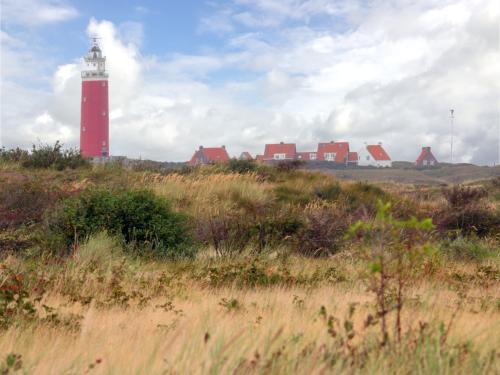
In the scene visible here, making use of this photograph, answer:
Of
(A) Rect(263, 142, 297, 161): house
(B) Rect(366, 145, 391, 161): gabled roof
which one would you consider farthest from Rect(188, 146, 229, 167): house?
(B) Rect(366, 145, 391, 161): gabled roof

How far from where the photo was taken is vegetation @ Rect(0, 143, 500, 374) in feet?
12.1

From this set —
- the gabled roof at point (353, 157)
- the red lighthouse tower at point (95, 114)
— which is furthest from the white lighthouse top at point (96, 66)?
the gabled roof at point (353, 157)

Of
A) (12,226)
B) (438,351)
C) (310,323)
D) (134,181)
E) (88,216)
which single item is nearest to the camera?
(438,351)

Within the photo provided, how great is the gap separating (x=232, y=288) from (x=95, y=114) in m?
46.5

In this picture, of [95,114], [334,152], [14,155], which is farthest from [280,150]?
[14,155]

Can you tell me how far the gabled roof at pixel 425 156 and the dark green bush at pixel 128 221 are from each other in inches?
3919

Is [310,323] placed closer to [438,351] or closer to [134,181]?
[438,351]

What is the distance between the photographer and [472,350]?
12.7 feet

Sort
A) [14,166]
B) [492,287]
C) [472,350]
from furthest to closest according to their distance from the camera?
1. [14,166]
2. [492,287]
3. [472,350]

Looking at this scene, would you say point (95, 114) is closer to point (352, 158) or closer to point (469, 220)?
point (469, 220)

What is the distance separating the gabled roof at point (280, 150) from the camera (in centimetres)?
8888

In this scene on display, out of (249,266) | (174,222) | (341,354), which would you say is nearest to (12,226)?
(174,222)

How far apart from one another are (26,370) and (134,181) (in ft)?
51.4

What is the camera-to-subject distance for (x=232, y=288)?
278 inches
